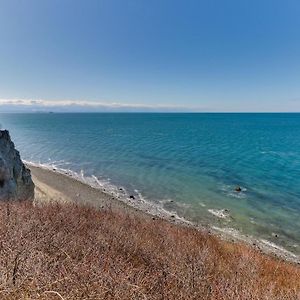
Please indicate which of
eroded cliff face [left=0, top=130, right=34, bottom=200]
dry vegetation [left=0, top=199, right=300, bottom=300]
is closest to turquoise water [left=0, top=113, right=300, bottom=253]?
dry vegetation [left=0, top=199, right=300, bottom=300]

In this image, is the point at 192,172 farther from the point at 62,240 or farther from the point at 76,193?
the point at 62,240

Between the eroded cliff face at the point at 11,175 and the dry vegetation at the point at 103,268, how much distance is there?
506 cm

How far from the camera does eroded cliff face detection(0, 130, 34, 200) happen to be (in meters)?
15.3

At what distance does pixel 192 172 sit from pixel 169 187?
686 cm

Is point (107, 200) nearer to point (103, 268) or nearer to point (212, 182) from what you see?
point (212, 182)

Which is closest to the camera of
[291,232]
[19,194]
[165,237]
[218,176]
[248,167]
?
[165,237]

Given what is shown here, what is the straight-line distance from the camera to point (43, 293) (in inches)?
165

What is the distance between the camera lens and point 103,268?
5.99 m

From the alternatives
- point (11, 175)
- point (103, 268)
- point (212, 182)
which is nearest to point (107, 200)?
point (11, 175)

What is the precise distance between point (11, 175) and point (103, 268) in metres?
12.4

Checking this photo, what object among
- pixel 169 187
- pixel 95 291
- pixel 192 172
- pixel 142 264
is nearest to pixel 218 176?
pixel 192 172

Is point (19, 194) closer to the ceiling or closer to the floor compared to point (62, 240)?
closer to the floor

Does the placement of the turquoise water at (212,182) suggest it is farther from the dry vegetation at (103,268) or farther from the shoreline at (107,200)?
the dry vegetation at (103,268)

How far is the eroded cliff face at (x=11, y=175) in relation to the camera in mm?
15344
